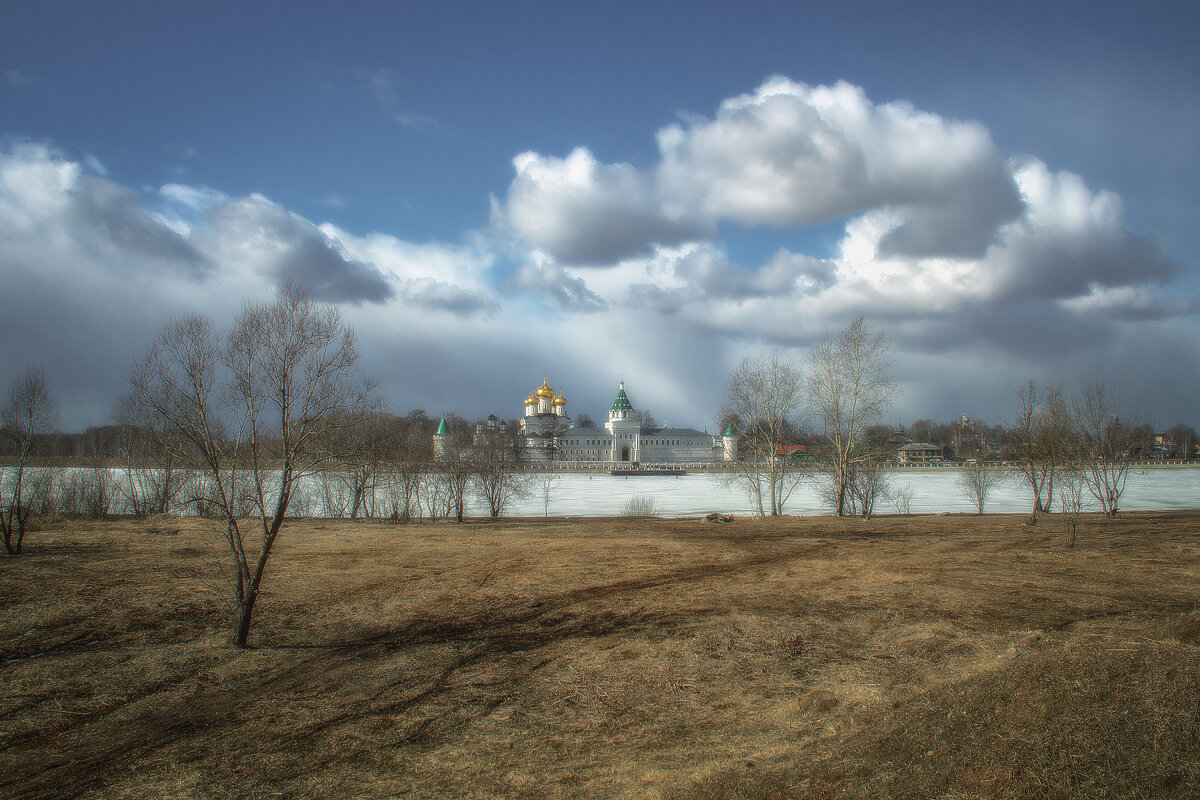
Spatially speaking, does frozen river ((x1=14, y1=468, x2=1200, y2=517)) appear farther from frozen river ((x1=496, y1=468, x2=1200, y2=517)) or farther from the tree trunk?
the tree trunk

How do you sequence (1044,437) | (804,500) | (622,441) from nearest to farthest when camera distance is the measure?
(1044,437) < (804,500) < (622,441)

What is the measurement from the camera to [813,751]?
5.23 m

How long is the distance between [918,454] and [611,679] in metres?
124

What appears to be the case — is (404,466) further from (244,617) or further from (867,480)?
(244,617)

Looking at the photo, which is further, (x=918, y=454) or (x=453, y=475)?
(x=918, y=454)

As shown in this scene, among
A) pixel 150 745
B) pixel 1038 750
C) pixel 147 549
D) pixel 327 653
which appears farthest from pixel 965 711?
pixel 147 549

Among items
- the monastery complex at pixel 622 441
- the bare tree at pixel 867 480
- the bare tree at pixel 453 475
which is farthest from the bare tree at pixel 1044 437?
the monastery complex at pixel 622 441

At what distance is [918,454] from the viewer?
11712 centimetres

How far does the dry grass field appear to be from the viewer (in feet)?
15.0

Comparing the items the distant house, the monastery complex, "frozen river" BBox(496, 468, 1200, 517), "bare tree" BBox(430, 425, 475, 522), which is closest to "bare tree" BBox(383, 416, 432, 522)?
"bare tree" BBox(430, 425, 475, 522)

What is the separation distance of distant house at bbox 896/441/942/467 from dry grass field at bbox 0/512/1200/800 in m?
104

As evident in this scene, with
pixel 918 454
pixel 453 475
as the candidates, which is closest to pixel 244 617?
pixel 453 475

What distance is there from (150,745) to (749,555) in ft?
44.3

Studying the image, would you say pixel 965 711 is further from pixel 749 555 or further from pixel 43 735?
pixel 749 555
